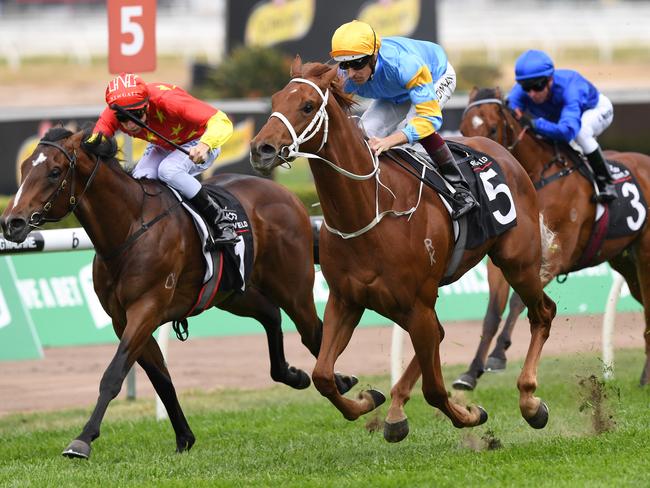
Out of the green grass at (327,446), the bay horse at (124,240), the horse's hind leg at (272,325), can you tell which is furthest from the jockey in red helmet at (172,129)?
the green grass at (327,446)

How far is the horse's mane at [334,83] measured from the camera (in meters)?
5.35

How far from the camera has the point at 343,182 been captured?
18.0ft

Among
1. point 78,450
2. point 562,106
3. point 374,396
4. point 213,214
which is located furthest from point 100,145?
point 562,106

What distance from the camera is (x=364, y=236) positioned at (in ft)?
18.1

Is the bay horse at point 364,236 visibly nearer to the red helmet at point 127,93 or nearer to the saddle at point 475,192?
the saddle at point 475,192

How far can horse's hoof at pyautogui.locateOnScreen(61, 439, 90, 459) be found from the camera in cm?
551

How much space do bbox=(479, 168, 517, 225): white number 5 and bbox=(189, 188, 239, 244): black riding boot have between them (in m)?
1.34

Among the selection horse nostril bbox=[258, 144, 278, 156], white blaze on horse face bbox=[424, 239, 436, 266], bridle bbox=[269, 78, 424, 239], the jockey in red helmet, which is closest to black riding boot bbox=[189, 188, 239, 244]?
the jockey in red helmet

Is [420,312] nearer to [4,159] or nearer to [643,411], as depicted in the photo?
[643,411]

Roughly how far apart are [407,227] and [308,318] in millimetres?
1600

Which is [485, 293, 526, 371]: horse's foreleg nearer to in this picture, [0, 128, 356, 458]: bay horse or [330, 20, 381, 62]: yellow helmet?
[0, 128, 356, 458]: bay horse

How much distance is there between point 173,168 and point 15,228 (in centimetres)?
112

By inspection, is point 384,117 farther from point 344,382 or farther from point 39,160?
point 39,160

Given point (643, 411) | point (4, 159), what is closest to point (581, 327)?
point (643, 411)
